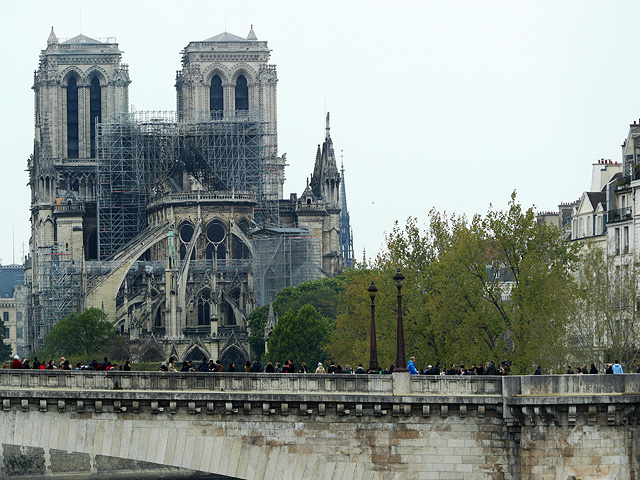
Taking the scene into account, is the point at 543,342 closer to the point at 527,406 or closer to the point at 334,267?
the point at 527,406

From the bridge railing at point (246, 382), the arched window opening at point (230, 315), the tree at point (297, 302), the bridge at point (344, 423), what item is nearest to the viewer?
the bridge at point (344, 423)

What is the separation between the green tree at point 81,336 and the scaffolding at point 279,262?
15.8m

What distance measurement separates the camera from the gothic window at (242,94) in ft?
488

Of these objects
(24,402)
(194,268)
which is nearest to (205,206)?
(194,268)

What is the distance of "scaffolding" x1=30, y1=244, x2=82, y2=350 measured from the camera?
13062 cm

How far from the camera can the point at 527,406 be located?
3797 cm

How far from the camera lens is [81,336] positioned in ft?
387

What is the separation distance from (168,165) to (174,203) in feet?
20.7

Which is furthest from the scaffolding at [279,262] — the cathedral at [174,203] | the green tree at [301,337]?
the green tree at [301,337]

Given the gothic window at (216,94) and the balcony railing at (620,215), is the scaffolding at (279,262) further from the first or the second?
the balcony railing at (620,215)

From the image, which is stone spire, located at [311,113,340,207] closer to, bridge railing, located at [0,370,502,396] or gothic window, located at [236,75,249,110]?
gothic window, located at [236,75,249,110]

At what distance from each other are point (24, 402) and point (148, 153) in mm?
99826

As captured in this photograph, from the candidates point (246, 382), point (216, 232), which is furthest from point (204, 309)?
point (246, 382)

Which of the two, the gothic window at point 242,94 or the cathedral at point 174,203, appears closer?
the cathedral at point 174,203
